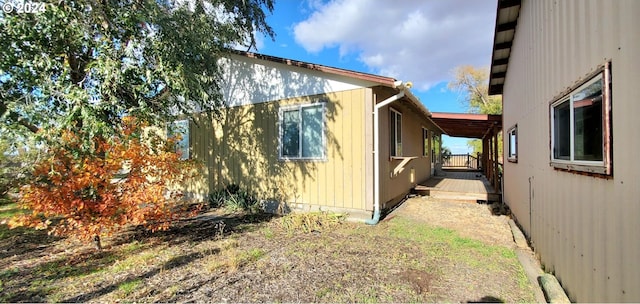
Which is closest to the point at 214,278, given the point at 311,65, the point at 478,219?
the point at 311,65

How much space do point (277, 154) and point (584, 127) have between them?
5700mm

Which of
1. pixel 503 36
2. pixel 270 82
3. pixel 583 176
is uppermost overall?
pixel 503 36

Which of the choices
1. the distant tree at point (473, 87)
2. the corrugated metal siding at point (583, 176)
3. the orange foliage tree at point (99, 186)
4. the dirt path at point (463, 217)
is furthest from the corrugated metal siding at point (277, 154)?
the distant tree at point (473, 87)

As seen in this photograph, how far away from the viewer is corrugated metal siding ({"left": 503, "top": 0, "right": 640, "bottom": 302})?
169cm

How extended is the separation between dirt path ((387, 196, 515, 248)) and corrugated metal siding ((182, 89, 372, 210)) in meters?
1.50

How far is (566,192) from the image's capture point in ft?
9.20

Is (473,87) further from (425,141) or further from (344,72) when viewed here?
(344,72)

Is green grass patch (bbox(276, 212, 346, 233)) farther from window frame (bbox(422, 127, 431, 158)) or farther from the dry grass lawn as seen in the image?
window frame (bbox(422, 127, 431, 158))

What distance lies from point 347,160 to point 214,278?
3.56 m

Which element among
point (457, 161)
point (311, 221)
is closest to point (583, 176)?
point (311, 221)

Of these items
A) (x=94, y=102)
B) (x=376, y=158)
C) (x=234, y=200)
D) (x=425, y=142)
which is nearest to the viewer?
(x=94, y=102)

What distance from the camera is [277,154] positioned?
705 cm

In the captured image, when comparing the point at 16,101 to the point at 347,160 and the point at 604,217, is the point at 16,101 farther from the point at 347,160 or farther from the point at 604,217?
the point at 604,217

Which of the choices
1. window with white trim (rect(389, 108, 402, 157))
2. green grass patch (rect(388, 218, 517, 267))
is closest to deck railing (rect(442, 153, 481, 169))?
window with white trim (rect(389, 108, 402, 157))
